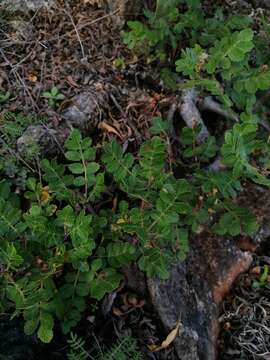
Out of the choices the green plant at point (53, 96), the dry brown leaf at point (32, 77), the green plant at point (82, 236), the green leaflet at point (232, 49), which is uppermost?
the green leaflet at point (232, 49)

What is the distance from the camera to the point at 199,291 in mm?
2736

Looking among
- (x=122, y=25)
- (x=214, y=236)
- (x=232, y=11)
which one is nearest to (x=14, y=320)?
(x=214, y=236)

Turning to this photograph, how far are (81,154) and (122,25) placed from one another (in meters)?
1.40

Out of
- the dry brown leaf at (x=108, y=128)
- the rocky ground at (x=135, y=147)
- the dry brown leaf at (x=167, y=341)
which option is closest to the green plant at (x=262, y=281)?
the rocky ground at (x=135, y=147)

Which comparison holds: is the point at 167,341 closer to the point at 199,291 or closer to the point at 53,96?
the point at 199,291

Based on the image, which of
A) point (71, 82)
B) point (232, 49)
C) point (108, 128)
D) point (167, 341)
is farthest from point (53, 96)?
point (167, 341)

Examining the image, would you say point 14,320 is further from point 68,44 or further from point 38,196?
point 68,44

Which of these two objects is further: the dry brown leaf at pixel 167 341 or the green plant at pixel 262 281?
the green plant at pixel 262 281

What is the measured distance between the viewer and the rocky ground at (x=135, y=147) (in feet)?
8.52

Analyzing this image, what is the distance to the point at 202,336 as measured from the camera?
2.61m

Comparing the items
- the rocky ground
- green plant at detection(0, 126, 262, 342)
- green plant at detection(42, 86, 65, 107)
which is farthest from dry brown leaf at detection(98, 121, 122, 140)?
green plant at detection(0, 126, 262, 342)

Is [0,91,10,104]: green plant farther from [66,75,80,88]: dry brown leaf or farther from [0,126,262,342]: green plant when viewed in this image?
[0,126,262,342]: green plant

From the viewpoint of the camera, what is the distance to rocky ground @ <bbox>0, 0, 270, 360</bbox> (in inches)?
102

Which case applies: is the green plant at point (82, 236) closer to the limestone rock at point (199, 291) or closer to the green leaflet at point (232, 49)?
the limestone rock at point (199, 291)
